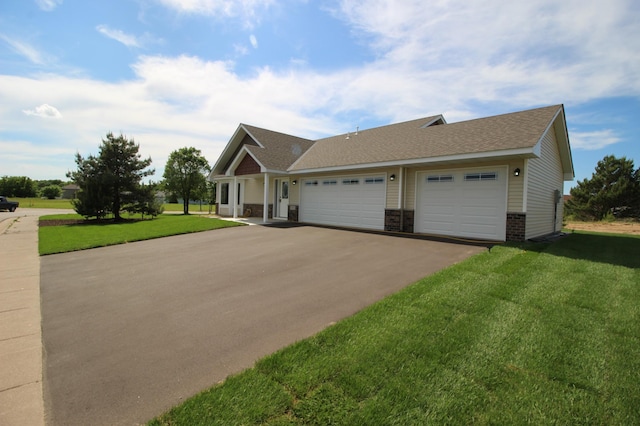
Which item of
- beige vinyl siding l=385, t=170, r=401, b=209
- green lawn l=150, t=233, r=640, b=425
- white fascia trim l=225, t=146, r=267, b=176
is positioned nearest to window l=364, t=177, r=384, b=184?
beige vinyl siding l=385, t=170, r=401, b=209

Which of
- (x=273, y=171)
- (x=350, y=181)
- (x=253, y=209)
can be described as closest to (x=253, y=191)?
(x=253, y=209)

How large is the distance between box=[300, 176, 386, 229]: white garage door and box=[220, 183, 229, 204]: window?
338 inches

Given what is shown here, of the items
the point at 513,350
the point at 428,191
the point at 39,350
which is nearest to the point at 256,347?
the point at 39,350

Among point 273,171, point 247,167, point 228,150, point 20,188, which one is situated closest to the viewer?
point 273,171

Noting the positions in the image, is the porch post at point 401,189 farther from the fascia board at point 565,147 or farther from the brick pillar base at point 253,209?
the brick pillar base at point 253,209

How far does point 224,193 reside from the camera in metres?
23.0

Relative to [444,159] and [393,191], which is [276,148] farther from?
[444,159]

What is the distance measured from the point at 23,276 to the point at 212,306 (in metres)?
5.39

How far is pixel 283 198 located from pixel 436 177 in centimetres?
941

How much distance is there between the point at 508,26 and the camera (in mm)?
9273

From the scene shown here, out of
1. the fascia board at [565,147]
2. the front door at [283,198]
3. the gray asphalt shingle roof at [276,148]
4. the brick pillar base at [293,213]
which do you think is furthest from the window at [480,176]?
the front door at [283,198]

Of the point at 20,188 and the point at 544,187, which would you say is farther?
the point at 20,188

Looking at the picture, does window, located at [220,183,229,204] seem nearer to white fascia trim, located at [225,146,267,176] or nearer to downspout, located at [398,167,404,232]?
white fascia trim, located at [225,146,267,176]

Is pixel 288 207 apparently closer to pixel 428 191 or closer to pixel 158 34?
pixel 428 191
